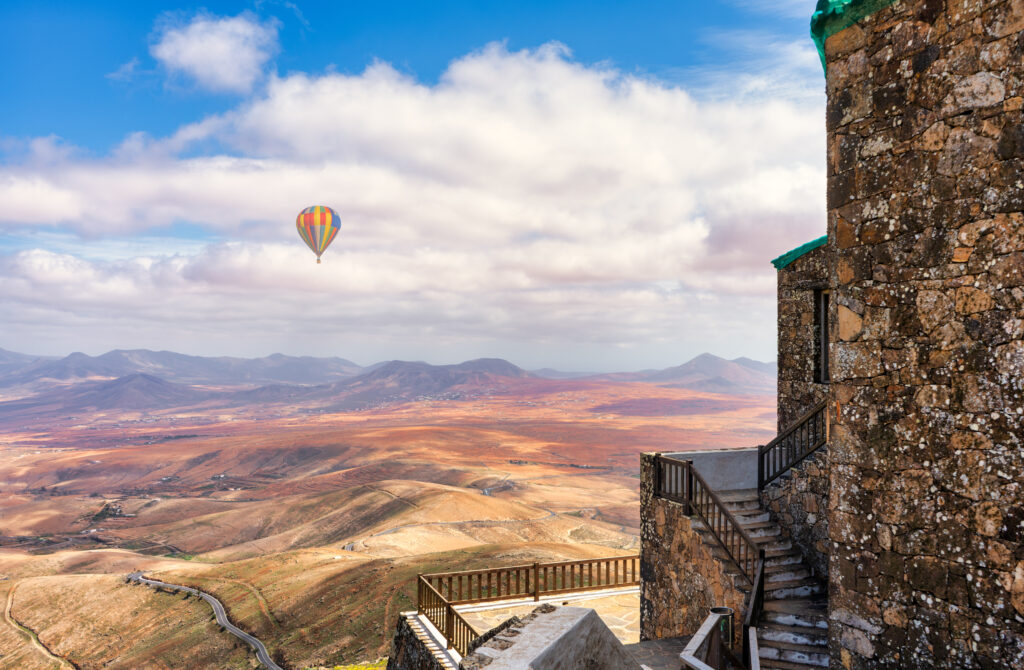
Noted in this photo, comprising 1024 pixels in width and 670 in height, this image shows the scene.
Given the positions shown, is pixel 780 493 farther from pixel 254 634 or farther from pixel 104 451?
pixel 104 451

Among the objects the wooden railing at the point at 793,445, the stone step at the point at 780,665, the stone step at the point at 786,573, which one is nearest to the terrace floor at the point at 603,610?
the stone step at the point at 786,573

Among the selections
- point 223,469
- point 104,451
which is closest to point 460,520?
point 223,469

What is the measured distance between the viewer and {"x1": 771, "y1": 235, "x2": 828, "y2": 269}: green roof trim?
13484 millimetres

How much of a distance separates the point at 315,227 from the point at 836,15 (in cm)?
5855

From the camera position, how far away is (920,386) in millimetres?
5242

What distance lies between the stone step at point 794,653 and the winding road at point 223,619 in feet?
80.6

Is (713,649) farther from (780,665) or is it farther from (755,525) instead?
(755,525)

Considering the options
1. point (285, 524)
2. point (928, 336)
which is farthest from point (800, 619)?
point (285, 524)

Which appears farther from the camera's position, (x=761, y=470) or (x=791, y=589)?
(x=761, y=470)

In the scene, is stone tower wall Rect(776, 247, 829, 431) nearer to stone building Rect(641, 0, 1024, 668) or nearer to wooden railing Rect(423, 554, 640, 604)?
wooden railing Rect(423, 554, 640, 604)

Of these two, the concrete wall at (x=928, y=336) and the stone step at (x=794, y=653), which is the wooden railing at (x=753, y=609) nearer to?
the stone step at (x=794, y=653)

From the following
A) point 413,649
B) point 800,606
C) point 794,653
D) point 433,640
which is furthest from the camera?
point 413,649

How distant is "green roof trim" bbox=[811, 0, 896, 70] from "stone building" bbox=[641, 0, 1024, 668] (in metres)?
0.02

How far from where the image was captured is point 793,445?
498 inches
